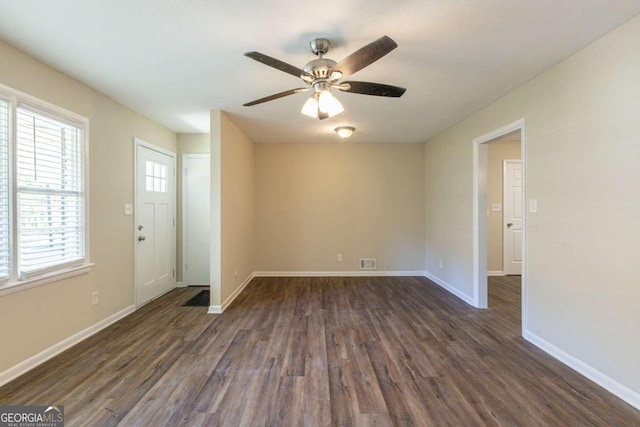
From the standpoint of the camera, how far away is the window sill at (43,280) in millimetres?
2008

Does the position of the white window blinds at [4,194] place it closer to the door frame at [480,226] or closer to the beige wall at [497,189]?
the door frame at [480,226]

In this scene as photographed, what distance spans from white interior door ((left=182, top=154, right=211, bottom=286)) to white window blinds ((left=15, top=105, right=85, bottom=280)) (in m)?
1.77

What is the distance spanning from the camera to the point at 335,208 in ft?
17.0

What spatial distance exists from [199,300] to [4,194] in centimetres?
233

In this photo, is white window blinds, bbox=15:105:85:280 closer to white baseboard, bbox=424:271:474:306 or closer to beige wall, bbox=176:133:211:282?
beige wall, bbox=176:133:211:282

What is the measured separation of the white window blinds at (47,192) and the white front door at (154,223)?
2.90 feet

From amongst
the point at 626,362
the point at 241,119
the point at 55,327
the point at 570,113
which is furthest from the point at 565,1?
the point at 55,327

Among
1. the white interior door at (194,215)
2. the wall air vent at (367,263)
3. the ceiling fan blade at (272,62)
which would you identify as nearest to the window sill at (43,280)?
the white interior door at (194,215)

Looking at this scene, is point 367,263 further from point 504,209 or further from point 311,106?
point 311,106

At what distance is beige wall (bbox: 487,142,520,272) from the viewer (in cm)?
501

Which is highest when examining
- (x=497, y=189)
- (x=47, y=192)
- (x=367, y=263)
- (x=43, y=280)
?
(x=497, y=189)

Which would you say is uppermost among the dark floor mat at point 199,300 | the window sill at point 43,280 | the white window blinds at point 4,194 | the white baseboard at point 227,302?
the white window blinds at point 4,194

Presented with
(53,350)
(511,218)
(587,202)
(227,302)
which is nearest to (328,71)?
(587,202)

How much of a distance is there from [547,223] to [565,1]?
1671 millimetres
